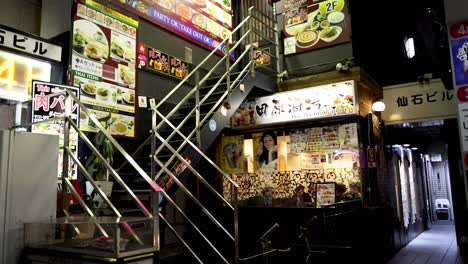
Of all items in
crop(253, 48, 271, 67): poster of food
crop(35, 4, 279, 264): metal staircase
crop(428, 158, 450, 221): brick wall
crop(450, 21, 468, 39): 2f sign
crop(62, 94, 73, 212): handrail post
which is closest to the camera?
crop(450, 21, 468, 39): 2f sign

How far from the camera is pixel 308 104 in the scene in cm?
787

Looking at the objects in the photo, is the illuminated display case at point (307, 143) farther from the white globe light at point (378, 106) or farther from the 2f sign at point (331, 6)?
the 2f sign at point (331, 6)

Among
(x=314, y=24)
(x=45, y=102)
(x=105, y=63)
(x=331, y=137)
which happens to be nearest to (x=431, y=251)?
(x=331, y=137)

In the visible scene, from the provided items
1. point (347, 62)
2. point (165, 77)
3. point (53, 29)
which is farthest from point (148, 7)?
point (347, 62)

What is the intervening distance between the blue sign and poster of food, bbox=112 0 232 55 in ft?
19.0

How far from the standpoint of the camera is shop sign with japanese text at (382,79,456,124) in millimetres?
7926

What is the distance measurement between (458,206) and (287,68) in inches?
235

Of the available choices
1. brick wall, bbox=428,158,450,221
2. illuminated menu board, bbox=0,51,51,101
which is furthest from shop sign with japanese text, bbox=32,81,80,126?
brick wall, bbox=428,158,450,221

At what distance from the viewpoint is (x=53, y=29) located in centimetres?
591

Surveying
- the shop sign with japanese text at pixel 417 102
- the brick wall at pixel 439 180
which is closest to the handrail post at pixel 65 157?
the shop sign with japanese text at pixel 417 102

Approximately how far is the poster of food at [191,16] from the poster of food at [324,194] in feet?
14.4

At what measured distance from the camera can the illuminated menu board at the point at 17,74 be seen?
16.1ft

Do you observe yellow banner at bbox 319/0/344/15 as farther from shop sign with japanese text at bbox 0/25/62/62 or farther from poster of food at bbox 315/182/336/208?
shop sign with japanese text at bbox 0/25/62/62

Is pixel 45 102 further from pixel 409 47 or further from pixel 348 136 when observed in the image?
pixel 409 47
